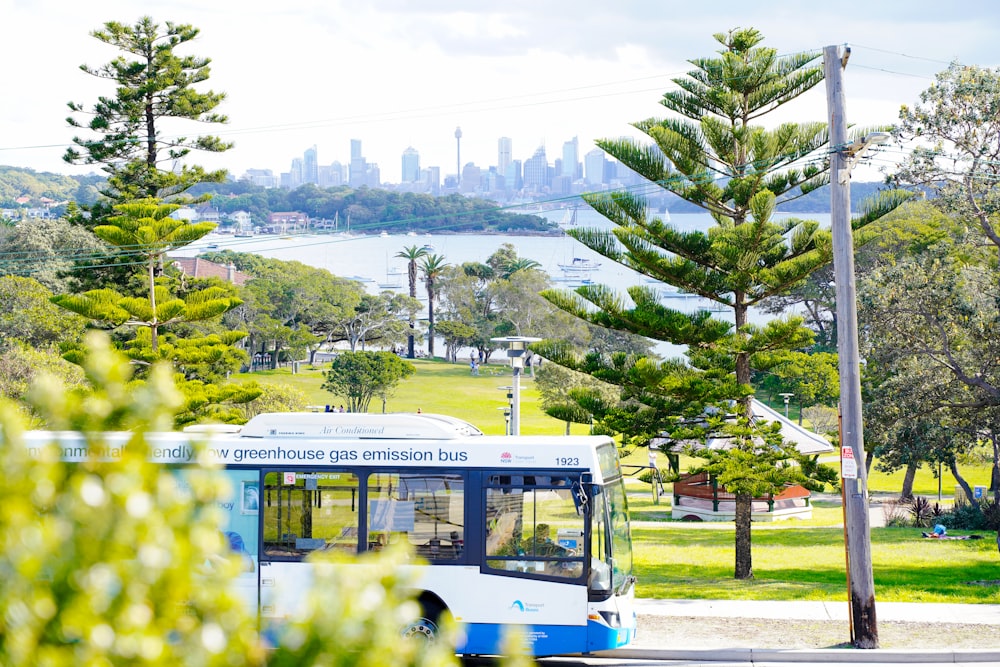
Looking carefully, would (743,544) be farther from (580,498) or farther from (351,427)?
(351,427)

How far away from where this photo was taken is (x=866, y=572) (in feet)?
41.2

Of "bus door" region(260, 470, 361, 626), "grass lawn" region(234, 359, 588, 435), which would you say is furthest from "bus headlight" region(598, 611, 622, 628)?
"grass lawn" region(234, 359, 588, 435)

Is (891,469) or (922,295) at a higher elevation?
(922,295)

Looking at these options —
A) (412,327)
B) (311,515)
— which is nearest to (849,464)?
(311,515)

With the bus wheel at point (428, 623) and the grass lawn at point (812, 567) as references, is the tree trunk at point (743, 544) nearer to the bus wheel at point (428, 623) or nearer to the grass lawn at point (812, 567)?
the grass lawn at point (812, 567)

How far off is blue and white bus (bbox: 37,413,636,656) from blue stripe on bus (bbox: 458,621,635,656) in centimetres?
1

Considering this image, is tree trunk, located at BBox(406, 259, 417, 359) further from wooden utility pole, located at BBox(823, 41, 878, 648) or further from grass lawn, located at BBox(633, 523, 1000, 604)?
wooden utility pole, located at BBox(823, 41, 878, 648)

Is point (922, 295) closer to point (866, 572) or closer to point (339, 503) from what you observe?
point (866, 572)

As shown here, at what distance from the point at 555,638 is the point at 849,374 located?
488 centimetres

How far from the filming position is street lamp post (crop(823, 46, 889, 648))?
12.6 meters

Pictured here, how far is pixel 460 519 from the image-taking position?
11391 millimetres

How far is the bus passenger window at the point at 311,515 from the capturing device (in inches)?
453

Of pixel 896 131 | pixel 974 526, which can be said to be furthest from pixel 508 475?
pixel 974 526

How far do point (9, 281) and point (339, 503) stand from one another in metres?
47.2
